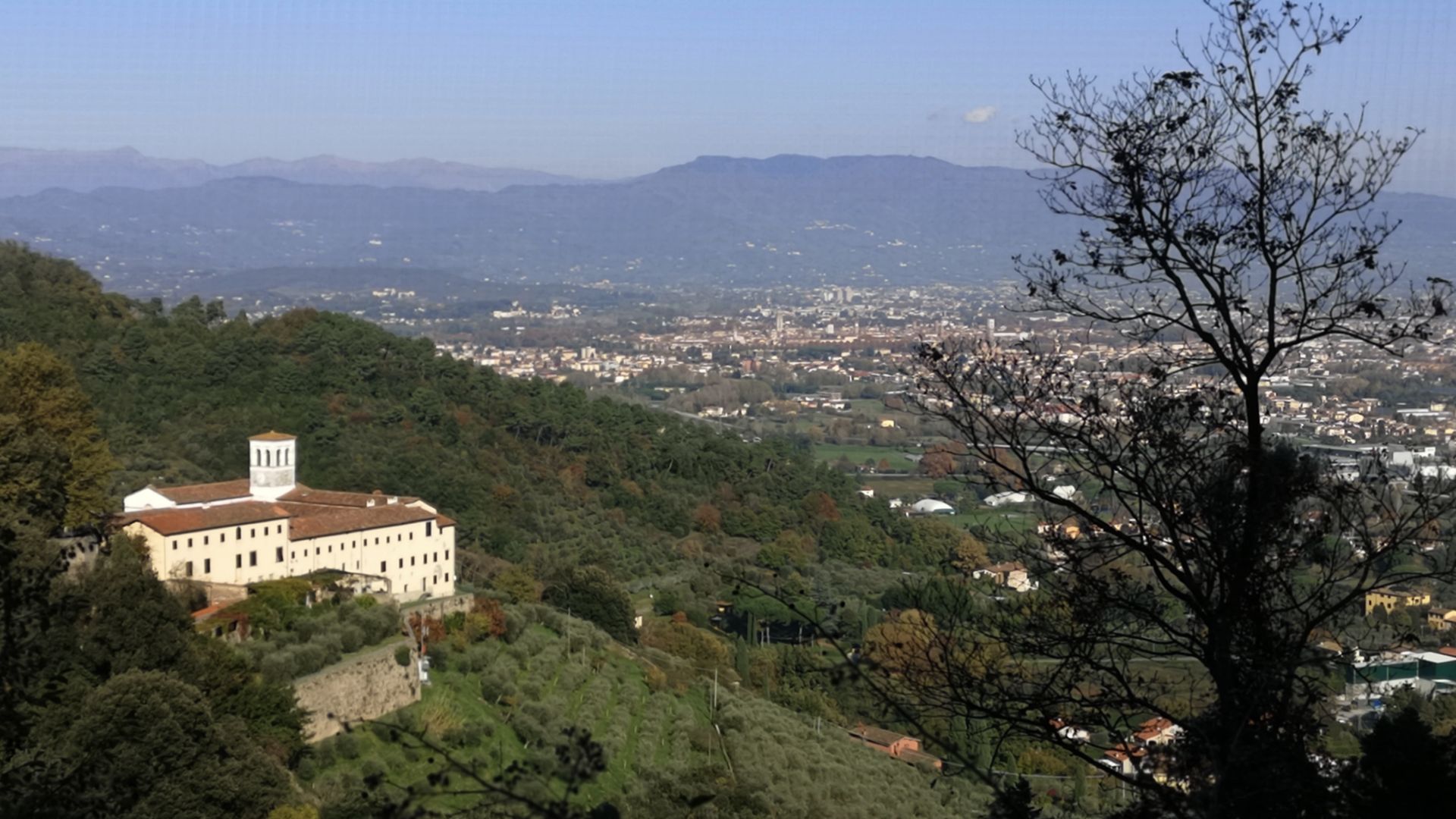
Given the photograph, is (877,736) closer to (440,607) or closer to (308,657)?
(440,607)

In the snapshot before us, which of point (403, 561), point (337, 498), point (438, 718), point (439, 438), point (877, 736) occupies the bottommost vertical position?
point (877, 736)

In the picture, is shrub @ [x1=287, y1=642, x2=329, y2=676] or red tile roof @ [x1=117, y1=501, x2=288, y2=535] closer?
shrub @ [x1=287, y1=642, x2=329, y2=676]

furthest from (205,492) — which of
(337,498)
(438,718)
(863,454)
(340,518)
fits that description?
(863,454)

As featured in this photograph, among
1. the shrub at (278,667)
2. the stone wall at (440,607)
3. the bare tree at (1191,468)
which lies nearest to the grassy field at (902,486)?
the stone wall at (440,607)

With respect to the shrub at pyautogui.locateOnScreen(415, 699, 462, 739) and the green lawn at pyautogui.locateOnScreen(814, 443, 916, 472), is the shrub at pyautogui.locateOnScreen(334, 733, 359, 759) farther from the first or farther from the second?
the green lawn at pyautogui.locateOnScreen(814, 443, 916, 472)

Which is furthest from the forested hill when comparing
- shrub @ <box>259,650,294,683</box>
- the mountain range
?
the mountain range

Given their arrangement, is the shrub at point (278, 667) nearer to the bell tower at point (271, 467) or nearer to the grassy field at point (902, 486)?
the bell tower at point (271, 467)
